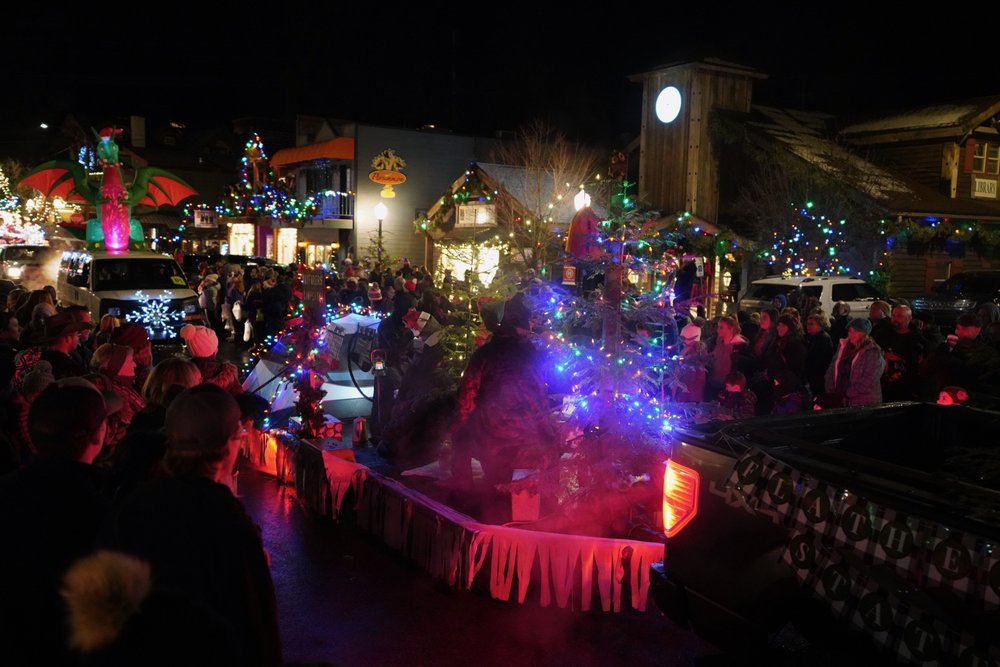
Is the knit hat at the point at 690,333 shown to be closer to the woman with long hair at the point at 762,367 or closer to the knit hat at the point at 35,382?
the woman with long hair at the point at 762,367

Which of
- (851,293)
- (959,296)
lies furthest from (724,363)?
(959,296)

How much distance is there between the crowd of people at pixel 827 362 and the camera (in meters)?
8.05

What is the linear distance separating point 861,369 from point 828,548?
5613 millimetres

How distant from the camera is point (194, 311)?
1706 centimetres

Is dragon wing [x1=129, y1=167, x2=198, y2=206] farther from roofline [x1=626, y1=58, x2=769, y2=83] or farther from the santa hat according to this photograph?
the santa hat

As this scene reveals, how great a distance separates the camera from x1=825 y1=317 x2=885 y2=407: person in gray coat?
8.05 m

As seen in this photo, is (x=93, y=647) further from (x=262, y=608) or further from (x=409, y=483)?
(x=409, y=483)

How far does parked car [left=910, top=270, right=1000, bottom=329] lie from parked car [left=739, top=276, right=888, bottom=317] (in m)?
2.41

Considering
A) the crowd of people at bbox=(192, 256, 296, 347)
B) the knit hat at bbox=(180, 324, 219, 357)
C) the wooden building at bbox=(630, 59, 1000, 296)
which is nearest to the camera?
the knit hat at bbox=(180, 324, 219, 357)

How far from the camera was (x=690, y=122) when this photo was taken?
25109mm

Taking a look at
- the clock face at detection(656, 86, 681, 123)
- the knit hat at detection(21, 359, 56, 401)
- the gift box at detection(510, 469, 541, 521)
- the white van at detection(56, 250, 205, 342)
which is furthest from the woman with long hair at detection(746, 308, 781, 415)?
the clock face at detection(656, 86, 681, 123)

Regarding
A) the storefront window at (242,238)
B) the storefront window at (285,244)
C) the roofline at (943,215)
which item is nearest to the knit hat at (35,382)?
the roofline at (943,215)

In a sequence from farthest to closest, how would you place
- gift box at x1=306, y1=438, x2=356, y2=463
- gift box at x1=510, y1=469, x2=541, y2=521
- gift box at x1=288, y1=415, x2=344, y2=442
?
gift box at x1=288, y1=415, x2=344, y2=442 → gift box at x1=306, y1=438, x2=356, y2=463 → gift box at x1=510, y1=469, x2=541, y2=521

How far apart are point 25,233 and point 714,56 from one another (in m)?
31.4
